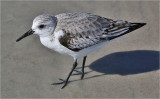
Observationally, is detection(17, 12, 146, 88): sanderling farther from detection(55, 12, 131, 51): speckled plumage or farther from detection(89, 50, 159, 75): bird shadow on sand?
detection(89, 50, 159, 75): bird shadow on sand

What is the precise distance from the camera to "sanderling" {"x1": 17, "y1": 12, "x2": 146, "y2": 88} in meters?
7.99

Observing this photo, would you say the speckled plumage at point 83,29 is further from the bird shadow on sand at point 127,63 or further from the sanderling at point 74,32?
the bird shadow on sand at point 127,63

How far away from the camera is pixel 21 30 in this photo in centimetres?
1080

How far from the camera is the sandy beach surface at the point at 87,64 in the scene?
8672mm

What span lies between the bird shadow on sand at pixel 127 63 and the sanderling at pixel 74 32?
49.2 inches

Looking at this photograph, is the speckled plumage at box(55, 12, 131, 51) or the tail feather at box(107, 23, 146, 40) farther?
the tail feather at box(107, 23, 146, 40)

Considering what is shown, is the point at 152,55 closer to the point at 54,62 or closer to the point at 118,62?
the point at 118,62

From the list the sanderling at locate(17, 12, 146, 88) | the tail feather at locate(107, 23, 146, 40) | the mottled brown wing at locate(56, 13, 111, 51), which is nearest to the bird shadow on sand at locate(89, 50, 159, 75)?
the sanderling at locate(17, 12, 146, 88)

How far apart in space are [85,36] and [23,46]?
270cm

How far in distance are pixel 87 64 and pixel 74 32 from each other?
1.91m

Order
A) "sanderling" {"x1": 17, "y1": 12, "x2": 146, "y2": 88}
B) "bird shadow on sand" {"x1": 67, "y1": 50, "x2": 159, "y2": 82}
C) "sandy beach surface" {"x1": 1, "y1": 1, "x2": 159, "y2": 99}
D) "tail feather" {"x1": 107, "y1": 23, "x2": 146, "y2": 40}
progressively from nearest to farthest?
"sanderling" {"x1": 17, "y1": 12, "x2": 146, "y2": 88} < "tail feather" {"x1": 107, "y1": 23, "x2": 146, "y2": 40} < "sandy beach surface" {"x1": 1, "y1": 1, "x2": 159, "y2": 99} < "bird shadow on sand" {"x1": 67, "y1": 50, "x2": 159, "y2": 82}

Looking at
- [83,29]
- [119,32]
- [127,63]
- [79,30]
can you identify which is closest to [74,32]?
[79,30]

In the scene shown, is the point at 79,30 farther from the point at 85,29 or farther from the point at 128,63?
the point at 128,63

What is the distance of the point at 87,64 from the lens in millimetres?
9719
